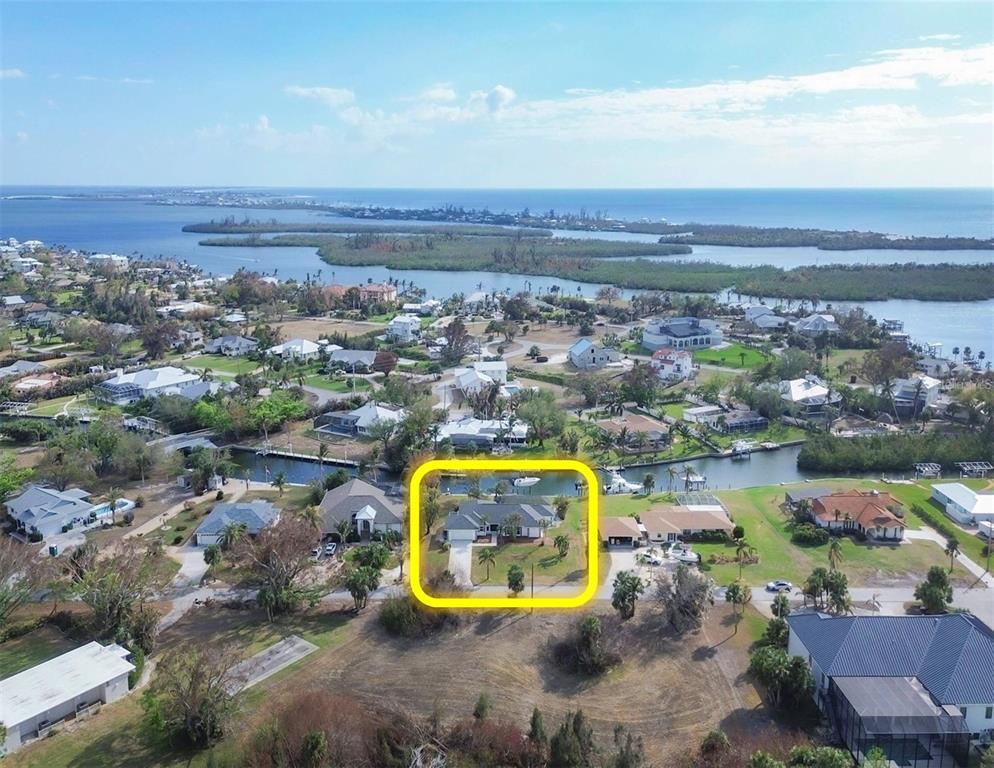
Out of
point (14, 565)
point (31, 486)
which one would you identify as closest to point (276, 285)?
point (31, 486)

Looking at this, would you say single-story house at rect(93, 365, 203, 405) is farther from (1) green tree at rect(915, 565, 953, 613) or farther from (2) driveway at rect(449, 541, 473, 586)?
(1) green tree at rect(915, 565, 953, 613)

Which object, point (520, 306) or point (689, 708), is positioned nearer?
point (689, 708)

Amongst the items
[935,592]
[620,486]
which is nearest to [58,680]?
[620,486]

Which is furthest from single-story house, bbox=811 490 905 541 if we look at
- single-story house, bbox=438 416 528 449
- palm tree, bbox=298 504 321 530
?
palm tree, bbox=298 504 321 530

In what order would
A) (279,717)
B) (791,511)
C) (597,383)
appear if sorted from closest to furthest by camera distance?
(279,717)
(791,511)
(597,383)

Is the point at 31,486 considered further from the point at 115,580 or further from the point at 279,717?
the point at 279,717

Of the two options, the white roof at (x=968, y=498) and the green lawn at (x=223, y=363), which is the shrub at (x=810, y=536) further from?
the green lawn at (x=223, y=363)

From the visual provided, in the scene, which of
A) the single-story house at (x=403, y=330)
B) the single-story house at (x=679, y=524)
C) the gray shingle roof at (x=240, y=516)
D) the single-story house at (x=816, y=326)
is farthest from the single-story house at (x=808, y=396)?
the single-story house at (x=403, y=330)
